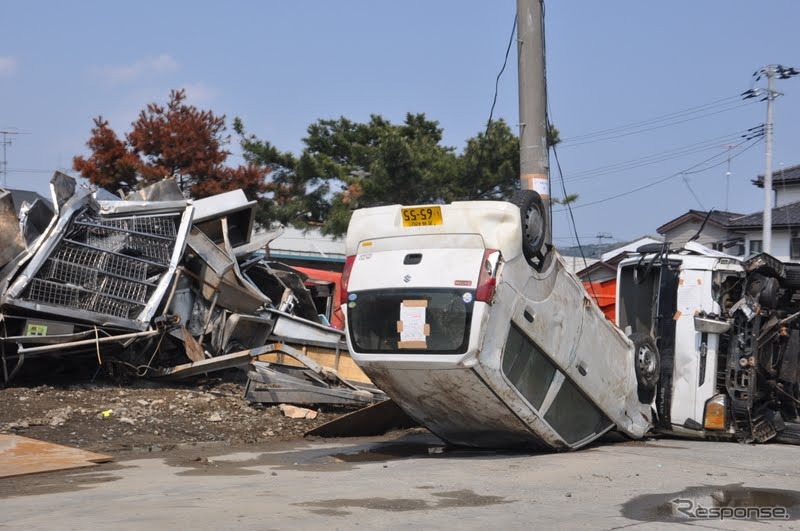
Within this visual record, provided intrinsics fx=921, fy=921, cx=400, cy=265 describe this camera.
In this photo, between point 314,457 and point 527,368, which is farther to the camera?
point 314,457

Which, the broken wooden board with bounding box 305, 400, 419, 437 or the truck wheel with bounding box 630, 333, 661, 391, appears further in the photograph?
the broken wooden board with bounding box 305, 400, 419, 437

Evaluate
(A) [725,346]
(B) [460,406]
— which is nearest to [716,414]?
(A) [725,346]

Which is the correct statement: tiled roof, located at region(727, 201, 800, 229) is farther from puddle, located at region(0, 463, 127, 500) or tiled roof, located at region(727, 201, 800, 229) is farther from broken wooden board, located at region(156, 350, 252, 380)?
puddle, located at region(0, 463, 127, 500)

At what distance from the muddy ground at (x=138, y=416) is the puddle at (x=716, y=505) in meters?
5.60

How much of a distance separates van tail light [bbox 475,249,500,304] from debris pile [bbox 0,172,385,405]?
490 cm

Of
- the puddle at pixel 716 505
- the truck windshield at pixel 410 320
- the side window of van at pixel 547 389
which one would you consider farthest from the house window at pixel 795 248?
the truck windshield at pixel 410 320

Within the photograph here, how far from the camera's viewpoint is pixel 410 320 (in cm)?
857

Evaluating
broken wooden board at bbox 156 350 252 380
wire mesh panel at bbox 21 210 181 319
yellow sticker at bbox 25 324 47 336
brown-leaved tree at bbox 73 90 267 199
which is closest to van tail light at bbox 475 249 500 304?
broken wooden board at bbox 156 350 252 380

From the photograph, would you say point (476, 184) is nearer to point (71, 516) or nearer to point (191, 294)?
point (191, 294)

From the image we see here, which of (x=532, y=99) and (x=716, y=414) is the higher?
(x=532, y=99)

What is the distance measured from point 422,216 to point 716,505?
3.70 meters

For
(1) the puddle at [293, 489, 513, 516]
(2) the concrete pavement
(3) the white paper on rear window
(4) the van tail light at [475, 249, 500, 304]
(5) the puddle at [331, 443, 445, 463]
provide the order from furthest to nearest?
(5) the puddle at [331, 443, 445, 463] < (3) the white paper on rear window < (4) the van tail light at [475, 249, 500, 304] < (1) the puddle at [293, 489, 513, 516] < (2) the concrete pavement

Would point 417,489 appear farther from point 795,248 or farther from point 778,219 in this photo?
point 778,219

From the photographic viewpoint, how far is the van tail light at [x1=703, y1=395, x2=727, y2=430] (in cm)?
1002
